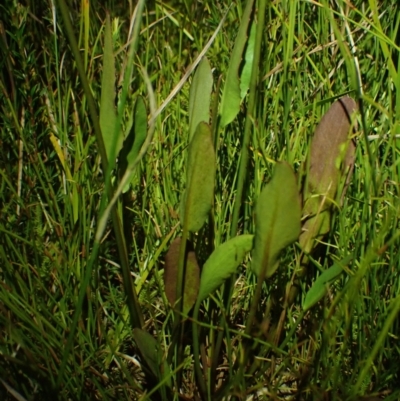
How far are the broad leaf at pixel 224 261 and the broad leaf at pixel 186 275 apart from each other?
0.08ft

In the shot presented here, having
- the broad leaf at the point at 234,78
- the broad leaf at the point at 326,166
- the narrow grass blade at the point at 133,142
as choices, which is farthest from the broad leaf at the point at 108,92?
the broad leaf at the point at 326,166

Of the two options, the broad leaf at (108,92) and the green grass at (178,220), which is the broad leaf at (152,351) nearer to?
the green grass at (178,220)

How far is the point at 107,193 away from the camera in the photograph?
65 cm

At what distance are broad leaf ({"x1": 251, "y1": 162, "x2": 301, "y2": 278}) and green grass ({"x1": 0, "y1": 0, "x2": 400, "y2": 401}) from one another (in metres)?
0.10

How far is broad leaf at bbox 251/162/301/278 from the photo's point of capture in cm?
61

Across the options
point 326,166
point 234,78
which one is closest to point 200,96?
point 234,78

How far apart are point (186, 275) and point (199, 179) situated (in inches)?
5.7

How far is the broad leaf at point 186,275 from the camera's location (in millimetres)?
748

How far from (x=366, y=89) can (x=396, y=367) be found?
1.57 feet

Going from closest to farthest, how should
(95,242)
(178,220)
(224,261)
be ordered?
(95,242)
(224,261)
(178,220)

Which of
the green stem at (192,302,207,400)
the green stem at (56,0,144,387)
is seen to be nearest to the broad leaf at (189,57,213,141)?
the green stem at (56,0,144,387)

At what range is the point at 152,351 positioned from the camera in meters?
0.74

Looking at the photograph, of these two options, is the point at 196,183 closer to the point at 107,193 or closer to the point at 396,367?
the point at 107,193

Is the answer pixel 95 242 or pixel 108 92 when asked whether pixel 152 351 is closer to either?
pixel 95 242
